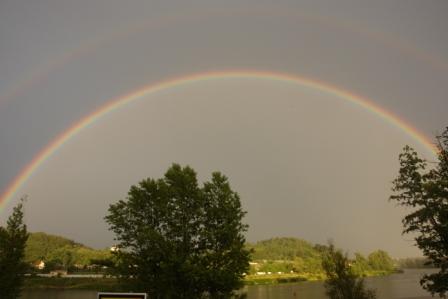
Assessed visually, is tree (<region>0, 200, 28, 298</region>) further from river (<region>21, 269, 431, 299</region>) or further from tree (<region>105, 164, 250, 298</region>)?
river (<region>21, 269, 431, 299</region>)

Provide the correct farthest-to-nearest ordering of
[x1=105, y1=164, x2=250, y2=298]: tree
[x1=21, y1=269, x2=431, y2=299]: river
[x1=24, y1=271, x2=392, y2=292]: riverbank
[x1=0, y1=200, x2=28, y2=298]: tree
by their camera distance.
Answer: [x1=24, y1=271, x2=392, y2=292]: riverbank, [x1=21, y1=269, x2=431, y2=299]: river, [x1=0, y1=200, x2=28, y2=298]: tree, [x1=105, y1=164, x2=250, y2=298]: tree

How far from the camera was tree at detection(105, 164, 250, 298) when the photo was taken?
2580cm

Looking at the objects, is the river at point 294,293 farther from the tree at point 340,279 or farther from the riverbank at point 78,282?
the tree at point 340,279

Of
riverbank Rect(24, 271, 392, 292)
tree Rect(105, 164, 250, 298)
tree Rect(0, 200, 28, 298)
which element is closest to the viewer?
tree Rect(105, 164, 250, 298)

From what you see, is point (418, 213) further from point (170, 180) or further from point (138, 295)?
point (138, 295)

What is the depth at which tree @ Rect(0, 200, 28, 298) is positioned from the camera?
34.1 metres

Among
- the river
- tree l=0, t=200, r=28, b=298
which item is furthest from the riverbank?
tree l=0, t=200, r=28, b=298

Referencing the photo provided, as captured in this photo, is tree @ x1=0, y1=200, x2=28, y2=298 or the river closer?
tree @ x1=0, y1=200, x2=28, y2=298

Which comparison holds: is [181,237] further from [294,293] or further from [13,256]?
[294,293]

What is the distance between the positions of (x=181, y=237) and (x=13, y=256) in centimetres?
1829

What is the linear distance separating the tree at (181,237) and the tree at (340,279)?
7.55m

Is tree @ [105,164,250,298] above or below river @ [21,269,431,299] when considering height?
above

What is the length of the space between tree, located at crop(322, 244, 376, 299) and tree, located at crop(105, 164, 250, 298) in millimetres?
7553

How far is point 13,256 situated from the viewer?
35938mm
